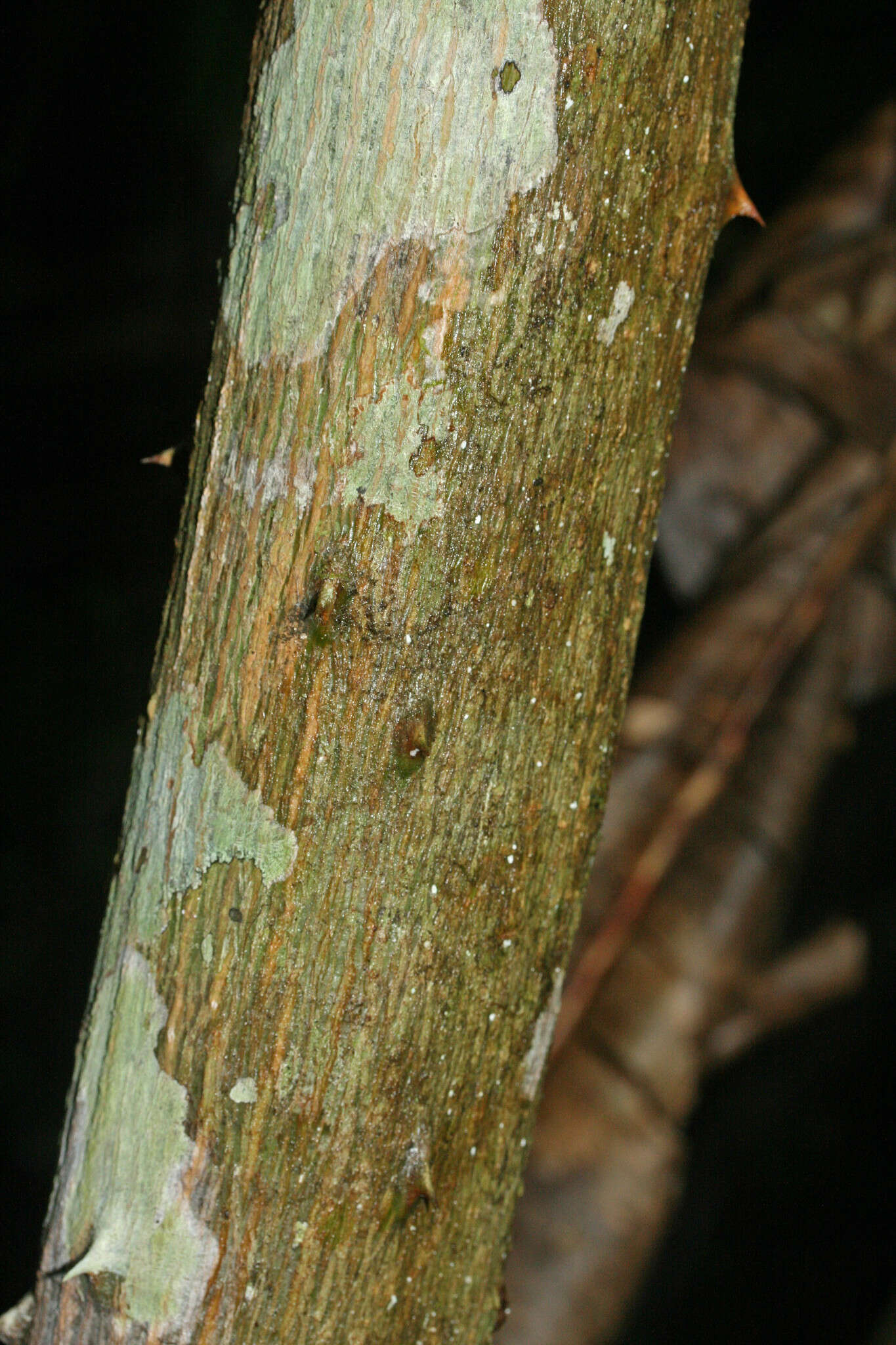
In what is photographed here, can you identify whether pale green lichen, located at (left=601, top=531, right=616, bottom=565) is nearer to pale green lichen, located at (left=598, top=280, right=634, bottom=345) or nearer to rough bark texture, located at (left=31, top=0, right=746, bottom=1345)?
rough bark texture, located at (left=31, top=0, right=746, bottom=1345)

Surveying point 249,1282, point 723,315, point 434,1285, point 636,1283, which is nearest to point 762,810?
point 636,1283

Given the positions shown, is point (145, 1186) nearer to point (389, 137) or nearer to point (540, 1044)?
point (540, 1044)

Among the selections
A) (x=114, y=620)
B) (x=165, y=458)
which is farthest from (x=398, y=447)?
(x=114, y=620)

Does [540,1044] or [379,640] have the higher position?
[379,640]

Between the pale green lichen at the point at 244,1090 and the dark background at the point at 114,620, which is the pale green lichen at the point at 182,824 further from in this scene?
the dark background at the point at 114,620

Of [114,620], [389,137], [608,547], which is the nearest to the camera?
[389,137]

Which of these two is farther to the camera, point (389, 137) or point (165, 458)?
point (165, 458)

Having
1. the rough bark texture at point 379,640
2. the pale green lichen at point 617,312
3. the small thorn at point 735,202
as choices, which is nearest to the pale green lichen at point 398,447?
the rough bark texture at point 379,640

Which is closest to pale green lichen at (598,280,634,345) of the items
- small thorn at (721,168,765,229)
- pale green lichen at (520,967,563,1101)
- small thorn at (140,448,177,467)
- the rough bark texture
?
the rough bark texture
